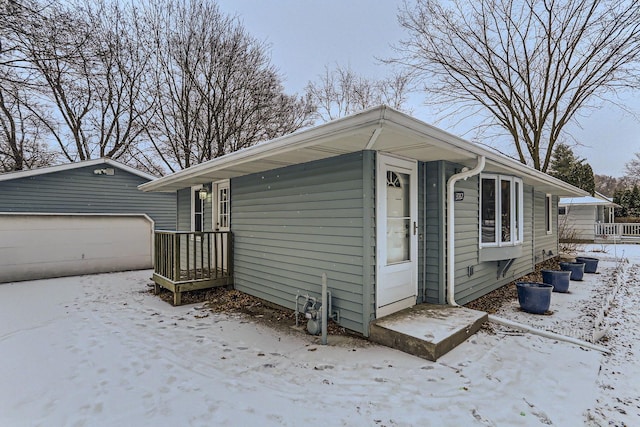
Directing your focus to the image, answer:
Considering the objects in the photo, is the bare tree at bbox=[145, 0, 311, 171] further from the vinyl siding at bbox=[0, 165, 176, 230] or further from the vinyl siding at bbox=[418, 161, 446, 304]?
the vinyl siding at bbox=[418, 161, 446, 304]

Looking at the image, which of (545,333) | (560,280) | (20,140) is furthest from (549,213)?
(20,140)

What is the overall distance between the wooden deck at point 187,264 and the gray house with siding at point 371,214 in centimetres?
25

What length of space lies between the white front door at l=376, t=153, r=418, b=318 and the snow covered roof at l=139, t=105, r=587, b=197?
0.27 meters

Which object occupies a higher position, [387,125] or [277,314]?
[387,125]

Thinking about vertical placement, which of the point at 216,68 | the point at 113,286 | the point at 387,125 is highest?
the point at 216,68

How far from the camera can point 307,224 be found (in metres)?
4.34

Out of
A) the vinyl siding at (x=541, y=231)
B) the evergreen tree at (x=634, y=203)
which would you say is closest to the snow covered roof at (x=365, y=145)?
the vinyl siding at (x=541, y=231)

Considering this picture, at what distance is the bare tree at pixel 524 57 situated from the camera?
993 cm

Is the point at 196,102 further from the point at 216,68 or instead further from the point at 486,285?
the point at 486,285

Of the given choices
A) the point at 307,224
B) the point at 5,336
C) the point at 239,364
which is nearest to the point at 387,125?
the point at 307,224

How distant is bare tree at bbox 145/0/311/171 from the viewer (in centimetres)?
1142

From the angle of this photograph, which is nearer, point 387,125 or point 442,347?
point 387,125

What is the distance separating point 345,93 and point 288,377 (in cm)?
1506

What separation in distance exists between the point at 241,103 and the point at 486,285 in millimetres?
11397
